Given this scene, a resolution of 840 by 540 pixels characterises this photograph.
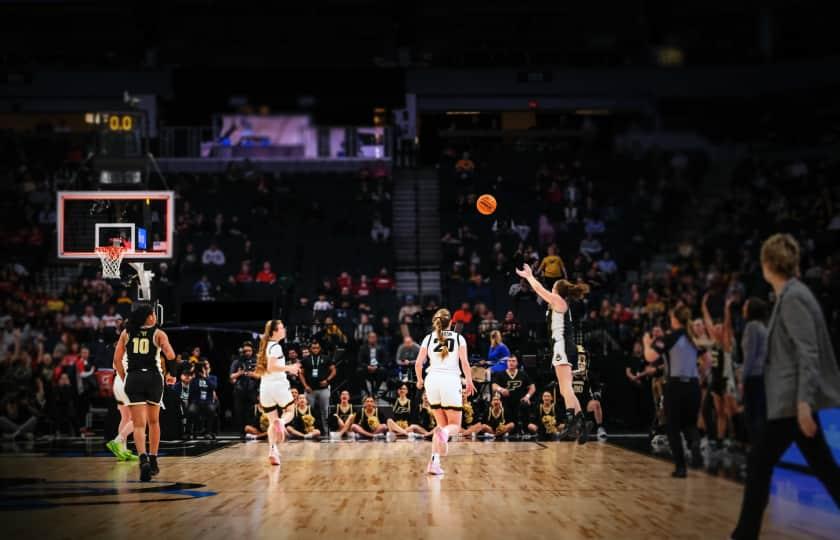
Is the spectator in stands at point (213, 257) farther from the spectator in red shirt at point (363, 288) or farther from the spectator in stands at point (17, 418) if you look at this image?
the spectator in stands at point (17, 418)

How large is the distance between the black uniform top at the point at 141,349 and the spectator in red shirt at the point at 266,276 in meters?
11.4

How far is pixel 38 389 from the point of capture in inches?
727

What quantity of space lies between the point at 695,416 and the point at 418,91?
20.8m

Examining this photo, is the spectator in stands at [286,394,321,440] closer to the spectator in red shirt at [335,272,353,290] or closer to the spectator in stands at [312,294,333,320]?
the spectator in stands at [312,294,333,320]

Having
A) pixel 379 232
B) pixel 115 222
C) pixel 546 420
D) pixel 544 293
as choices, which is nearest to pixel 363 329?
pixel 546 420

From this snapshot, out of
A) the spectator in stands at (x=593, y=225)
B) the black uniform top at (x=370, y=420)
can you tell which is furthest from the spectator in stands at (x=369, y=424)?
the spectator in stands at (x=593, y=225)

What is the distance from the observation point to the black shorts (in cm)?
1048

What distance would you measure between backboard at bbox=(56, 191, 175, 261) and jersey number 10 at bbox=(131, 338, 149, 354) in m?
4.73

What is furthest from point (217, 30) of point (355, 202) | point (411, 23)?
point (355, 202)

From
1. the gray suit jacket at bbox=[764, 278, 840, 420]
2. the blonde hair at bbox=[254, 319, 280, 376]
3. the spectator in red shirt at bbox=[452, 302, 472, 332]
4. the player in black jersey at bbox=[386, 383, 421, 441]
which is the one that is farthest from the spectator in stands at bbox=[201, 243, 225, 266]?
the gray suit jacket at bbox=[764, 278, 840, 420]

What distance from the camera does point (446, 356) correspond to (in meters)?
10.9

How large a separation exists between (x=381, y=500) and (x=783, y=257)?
4.81 metres

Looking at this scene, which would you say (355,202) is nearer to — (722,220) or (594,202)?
(594,202)

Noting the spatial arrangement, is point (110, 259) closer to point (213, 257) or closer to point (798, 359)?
point (213, 257)
